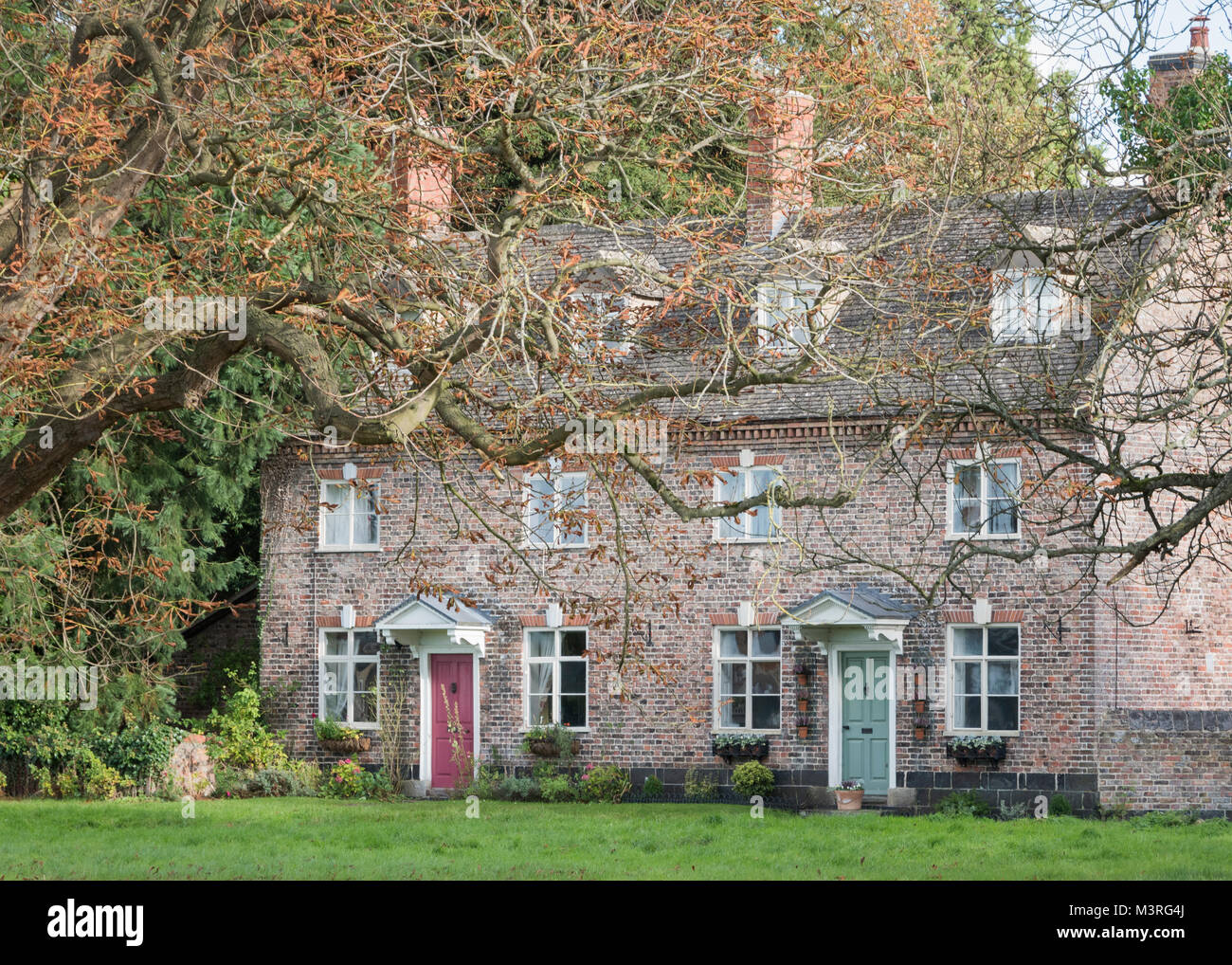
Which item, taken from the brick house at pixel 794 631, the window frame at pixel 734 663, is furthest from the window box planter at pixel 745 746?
the window frame at pixel 734 663

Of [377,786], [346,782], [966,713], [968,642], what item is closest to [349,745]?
[346,782]

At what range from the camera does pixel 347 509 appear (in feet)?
91.6

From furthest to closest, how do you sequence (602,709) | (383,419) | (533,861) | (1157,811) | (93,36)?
(602,709)
(1157,811)
(533,861)
(93,36)
(383,419)

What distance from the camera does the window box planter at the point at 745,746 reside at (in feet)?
81.7

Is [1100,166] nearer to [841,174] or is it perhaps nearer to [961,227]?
[841,174]

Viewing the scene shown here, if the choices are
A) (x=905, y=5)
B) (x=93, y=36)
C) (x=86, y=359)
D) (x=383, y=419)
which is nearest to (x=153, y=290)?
(x=86, y=359)

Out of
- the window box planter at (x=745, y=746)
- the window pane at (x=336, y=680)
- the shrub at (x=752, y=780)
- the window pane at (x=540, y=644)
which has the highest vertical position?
the window pane at (x=540, y=644)

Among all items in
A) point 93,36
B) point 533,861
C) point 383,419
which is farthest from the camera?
point 533,861

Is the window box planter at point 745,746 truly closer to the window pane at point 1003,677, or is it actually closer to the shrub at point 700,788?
the shrub at point 700,788

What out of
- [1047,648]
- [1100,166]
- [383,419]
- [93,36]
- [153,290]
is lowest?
[1047,648]

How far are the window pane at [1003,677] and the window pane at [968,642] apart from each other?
0.31 meters

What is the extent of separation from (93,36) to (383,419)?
4760 mm

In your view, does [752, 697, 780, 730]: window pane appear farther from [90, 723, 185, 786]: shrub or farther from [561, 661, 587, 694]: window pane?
[90, 723, 185, 786]: shrub

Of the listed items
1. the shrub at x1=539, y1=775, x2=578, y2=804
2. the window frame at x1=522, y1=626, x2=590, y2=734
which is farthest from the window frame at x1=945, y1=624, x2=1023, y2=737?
the shrub at x1=539, y1=775, x2=578, y2=804
